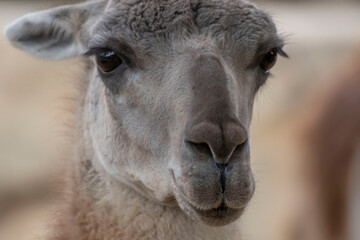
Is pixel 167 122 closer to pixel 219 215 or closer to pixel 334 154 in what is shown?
pixel 219 215

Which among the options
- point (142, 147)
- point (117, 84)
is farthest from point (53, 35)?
point (142, 147)

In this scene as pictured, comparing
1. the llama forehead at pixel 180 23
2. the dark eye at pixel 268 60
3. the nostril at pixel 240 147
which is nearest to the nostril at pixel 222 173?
the nostril at pixel 240 147

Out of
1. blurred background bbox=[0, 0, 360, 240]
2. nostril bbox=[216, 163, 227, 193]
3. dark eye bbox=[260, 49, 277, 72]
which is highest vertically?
nostril bbox=[216, 163, 227, 193]

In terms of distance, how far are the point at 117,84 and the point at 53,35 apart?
3.53ft

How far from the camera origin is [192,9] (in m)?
4.28

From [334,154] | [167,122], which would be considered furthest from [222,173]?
[334,154]

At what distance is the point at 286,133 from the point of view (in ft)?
36.1

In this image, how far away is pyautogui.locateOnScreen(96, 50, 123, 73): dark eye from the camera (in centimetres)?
445

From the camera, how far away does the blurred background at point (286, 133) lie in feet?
31.7

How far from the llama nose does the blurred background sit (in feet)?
5.62

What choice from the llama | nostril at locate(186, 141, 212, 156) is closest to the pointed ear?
the llama

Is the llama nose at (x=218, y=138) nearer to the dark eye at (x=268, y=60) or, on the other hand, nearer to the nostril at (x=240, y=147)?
the nostril at (x=240, y=147)

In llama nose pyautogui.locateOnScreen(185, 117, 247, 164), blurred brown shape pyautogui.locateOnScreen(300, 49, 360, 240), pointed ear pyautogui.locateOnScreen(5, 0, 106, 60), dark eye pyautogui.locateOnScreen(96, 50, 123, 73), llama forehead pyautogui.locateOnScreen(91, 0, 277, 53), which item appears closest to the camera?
llama nose pyautogui.locateOnScreen(185, 117, 247, 164)

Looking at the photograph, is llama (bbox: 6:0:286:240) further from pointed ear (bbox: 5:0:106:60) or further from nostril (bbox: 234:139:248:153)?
pointed ear (bbox: 5:0:106:60)
